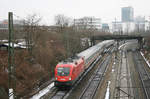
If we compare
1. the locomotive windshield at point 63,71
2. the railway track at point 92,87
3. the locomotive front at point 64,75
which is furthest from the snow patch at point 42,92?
the railway track at point 92,87

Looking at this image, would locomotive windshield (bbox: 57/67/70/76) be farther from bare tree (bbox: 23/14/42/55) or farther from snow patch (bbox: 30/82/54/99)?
bare tree (bbox: 23/14/42/55)

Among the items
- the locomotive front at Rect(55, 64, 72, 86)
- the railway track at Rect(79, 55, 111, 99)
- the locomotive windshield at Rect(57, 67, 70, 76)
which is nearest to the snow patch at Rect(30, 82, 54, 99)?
the locomotive front at Rect(55, 64, 72, 86)

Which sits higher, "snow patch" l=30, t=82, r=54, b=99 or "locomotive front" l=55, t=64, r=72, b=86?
"locomotive front" l=55, t=64, r=72, b=86

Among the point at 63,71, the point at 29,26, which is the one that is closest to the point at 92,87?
the point at 63,71

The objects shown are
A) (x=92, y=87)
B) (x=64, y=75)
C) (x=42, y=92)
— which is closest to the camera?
(x=64, y=75)

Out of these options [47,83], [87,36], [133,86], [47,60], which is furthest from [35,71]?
[87,36]

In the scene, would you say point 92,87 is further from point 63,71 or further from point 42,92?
point 42,92

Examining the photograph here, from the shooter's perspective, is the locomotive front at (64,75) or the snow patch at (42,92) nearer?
the snow patch at (42,92)

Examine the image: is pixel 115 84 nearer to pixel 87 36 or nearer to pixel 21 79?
pixel 21 79

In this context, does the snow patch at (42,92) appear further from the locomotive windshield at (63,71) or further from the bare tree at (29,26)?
the bare tree at (29,26)

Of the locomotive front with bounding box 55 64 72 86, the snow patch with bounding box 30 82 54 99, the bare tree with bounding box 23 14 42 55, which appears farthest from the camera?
the bare tree with bounding box 23 14 42 55

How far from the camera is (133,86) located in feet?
75.6

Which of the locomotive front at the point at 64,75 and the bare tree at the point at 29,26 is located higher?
the bare tree at the point at 29,26

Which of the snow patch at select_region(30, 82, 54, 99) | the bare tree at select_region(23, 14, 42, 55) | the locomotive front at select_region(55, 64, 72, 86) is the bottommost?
the snow patch at select_region(30, 82, 54, 99)
